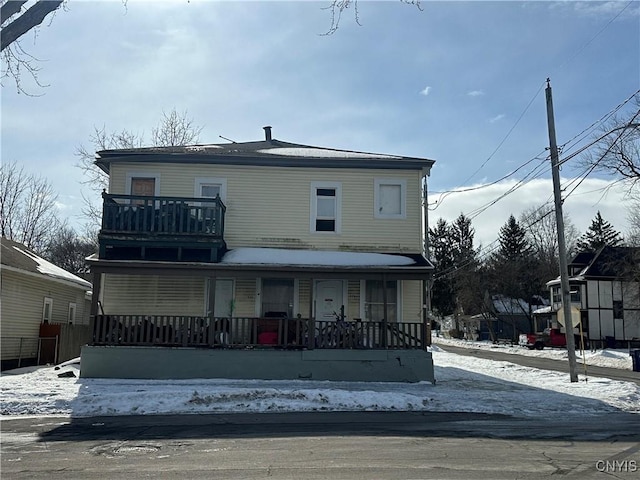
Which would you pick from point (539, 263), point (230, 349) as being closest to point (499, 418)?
point (230, 349)

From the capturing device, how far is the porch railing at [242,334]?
16.4m

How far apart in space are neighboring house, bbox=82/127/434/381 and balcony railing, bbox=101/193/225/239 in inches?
1.6

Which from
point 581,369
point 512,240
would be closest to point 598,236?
point 512,240

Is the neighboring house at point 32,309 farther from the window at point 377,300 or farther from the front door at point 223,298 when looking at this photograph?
the window at point 377,300

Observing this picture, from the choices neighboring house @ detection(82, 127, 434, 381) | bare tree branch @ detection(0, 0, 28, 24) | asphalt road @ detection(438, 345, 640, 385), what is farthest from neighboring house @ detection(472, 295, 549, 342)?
bare tree branch @ detection(0, 0, 28, 24)

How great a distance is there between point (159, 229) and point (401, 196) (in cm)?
781

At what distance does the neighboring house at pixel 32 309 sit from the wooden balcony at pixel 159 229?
4028mm

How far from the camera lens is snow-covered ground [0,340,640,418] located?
468 inches

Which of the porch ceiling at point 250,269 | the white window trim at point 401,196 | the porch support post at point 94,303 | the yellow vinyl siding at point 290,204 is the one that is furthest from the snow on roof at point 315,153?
the porch support post at point 94,303

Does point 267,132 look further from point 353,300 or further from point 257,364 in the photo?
point 257,364

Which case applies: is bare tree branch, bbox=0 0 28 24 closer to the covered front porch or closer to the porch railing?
the covered front porch

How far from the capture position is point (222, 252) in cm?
1811

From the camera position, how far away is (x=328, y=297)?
18781 mm

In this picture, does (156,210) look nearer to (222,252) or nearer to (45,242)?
(222,252)
